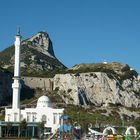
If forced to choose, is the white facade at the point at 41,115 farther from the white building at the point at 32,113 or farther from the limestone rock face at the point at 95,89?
the limestone rock face at the point at 95,89

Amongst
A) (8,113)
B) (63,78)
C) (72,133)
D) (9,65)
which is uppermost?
(9,65)

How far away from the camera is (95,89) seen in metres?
148

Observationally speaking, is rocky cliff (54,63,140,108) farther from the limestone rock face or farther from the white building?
the white building

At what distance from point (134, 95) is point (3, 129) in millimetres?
57716

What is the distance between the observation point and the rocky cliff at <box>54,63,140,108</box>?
472 feet

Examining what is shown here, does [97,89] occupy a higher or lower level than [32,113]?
higher

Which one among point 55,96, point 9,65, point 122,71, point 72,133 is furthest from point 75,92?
point 72,133

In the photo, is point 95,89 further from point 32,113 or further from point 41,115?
point 32,113

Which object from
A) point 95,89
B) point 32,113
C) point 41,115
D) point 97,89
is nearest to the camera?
point 41,115

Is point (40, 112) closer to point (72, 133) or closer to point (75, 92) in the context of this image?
point (75, 92)

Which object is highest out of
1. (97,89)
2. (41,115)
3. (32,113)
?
(97,89)

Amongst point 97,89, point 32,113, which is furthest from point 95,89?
point 32,113

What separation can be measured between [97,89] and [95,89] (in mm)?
631

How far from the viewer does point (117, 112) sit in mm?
135750
